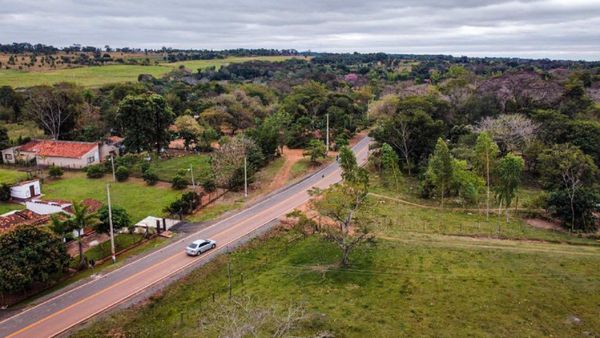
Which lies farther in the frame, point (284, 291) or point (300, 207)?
point (300, 207)

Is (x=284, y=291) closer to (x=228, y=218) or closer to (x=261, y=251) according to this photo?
(x=261, y=251)

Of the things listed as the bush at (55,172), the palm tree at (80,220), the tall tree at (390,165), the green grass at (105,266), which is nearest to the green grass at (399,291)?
the green grass at (105,266)

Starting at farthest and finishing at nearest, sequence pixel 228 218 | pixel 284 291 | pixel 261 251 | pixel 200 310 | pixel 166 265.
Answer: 1. pixel 228 218
2. pixel 261 251
3. pixel 166 265
4. pixel 284 291
5. pixel 200 310

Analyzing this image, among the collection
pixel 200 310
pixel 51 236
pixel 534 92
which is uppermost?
pixel 534 92

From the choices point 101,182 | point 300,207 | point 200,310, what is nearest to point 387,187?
point 300,207

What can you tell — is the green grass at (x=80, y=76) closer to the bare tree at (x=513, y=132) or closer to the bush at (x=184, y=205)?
the bush at (x=184, y=205)

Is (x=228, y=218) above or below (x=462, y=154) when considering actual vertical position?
below

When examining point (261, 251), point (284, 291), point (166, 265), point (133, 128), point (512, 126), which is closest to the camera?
point (284, 291)
